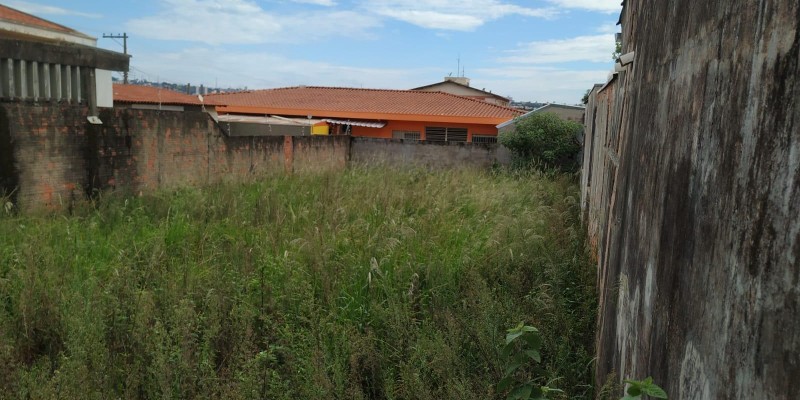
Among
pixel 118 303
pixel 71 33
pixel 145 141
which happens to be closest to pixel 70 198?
pixel 145 141

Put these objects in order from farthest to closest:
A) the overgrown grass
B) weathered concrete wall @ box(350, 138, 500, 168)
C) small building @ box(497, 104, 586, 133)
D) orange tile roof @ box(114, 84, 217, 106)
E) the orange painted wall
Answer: orange tile roof @ box(114, 84, 217, 106) < the orange painted wall < small building @ box(497, 104, 586, 133) < weathered concrete wall @ box(350, 138, 500, 168) < the overgrown grass

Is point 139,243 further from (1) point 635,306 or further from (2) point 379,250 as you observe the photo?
(1) point 635,306

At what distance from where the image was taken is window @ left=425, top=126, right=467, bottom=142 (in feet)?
72.5

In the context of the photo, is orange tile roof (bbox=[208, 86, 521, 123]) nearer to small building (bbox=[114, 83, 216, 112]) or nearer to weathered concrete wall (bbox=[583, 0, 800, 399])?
small building (bbox=[114, 83, 216, 112])

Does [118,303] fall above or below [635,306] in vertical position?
below

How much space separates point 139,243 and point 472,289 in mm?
3030

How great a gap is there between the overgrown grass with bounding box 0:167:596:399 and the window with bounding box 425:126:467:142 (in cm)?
1608

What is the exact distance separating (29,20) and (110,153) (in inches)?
584

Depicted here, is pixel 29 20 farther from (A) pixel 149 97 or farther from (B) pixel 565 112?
(B) pixel 565 112

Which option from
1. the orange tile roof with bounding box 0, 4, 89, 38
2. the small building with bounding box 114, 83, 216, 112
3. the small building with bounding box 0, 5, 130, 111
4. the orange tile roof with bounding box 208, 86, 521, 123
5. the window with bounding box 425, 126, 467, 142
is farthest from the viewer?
the small building with bounding box 114, 83, 216, 112

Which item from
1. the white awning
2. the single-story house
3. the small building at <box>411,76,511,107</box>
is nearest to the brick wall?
the single-story house

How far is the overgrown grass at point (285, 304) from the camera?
298 centimetres

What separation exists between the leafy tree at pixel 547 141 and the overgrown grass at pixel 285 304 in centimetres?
824

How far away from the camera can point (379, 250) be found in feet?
15.4
